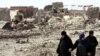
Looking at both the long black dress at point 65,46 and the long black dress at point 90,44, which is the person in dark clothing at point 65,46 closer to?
the long black dress at point 65,46

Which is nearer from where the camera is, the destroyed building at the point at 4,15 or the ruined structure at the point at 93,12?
the ruined structure at the point at 93,12

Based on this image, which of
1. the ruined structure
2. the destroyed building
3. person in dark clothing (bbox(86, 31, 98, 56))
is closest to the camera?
person in dark clothing (bbox(86, 31, 98, 56))

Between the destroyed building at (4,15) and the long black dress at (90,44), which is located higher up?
the long black dress at (90,44)

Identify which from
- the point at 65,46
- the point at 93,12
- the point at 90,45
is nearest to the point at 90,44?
the point at 90,45

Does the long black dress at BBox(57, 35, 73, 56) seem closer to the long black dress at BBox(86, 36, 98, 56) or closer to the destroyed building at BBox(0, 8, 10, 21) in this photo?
the long black dress at BBox(86, 36, 98, 56)

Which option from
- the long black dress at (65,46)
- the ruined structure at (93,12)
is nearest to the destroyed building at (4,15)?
the ruined structure at (93,12)

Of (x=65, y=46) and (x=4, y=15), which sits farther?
(x=4, y=15)

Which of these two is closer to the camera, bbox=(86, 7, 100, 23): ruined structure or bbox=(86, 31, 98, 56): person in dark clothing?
bbox=(86, 31, 98, 56): person in dark clothing

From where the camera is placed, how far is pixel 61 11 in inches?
1673

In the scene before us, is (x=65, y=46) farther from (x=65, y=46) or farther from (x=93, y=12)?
(x=93, y=12)

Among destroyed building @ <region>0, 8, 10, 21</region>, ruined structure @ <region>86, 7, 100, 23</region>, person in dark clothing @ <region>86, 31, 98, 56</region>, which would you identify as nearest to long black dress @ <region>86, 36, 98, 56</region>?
person in dark clothing @ <region>86, 31, 98, 56</region>

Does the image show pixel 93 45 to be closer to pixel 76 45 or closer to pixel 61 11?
pixel 76 45

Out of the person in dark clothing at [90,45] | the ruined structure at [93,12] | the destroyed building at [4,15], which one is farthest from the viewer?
the destroyed building at [4,15]

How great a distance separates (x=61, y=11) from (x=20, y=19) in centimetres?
565
